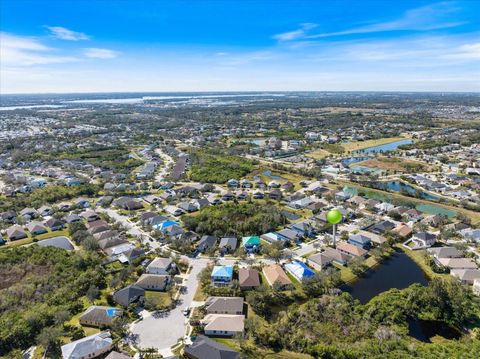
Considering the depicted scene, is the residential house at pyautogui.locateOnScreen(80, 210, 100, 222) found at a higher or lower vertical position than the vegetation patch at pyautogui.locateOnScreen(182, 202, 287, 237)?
lower

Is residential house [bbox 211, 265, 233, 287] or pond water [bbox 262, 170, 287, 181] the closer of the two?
residential house [bbox 211, 265, 233, 287]

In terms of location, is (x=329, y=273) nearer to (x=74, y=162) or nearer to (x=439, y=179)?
(x=439, y=179)

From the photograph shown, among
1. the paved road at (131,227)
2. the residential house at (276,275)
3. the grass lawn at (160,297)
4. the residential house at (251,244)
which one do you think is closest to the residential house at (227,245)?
the residential house at (251,244)

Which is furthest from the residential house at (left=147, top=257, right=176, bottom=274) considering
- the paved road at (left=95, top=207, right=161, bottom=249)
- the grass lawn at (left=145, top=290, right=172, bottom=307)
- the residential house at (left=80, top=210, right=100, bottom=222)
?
the residential house at (left=80, top=210, right=100, bottom=222)

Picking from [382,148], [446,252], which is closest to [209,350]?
[446,252]

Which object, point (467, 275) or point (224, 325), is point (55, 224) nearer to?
point (224, 325)

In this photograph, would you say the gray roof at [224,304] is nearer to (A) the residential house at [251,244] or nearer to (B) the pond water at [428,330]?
(A) the residential house at [251,244]

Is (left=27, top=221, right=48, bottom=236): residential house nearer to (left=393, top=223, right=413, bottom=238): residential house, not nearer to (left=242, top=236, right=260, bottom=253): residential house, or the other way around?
(left=242, top=236, right=260, bottom=253): residential house
